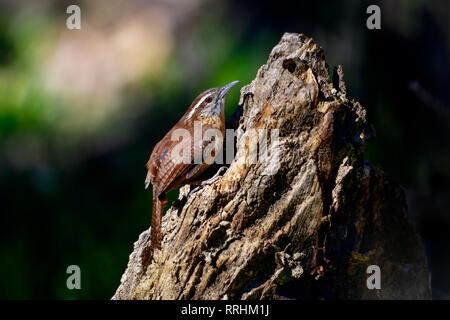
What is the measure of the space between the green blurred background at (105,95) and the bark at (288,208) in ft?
2.97

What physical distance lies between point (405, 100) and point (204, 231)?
8.49 ft

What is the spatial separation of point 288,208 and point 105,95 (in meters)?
1.81

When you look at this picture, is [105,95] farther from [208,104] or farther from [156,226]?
[156,226]

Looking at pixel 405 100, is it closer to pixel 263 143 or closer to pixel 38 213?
pixel 263 143

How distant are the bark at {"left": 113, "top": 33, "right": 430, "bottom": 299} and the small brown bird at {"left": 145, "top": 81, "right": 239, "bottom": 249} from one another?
0.15 metres

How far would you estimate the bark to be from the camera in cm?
207

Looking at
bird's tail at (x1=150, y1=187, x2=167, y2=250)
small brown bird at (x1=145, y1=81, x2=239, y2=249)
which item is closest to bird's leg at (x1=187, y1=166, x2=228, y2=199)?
small brown bird at (x1=145, y1=81, x2=239, y2=249)

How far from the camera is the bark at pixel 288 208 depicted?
207 cm

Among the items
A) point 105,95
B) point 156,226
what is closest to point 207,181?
point 156,226

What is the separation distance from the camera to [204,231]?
214 cm

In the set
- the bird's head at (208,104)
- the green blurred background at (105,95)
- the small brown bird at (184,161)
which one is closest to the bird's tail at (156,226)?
the small brown bird at (184,161)

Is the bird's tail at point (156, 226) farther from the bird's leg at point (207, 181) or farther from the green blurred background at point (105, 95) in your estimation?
the green blurred background at point (105, 95)

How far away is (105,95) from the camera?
10.5 feet
